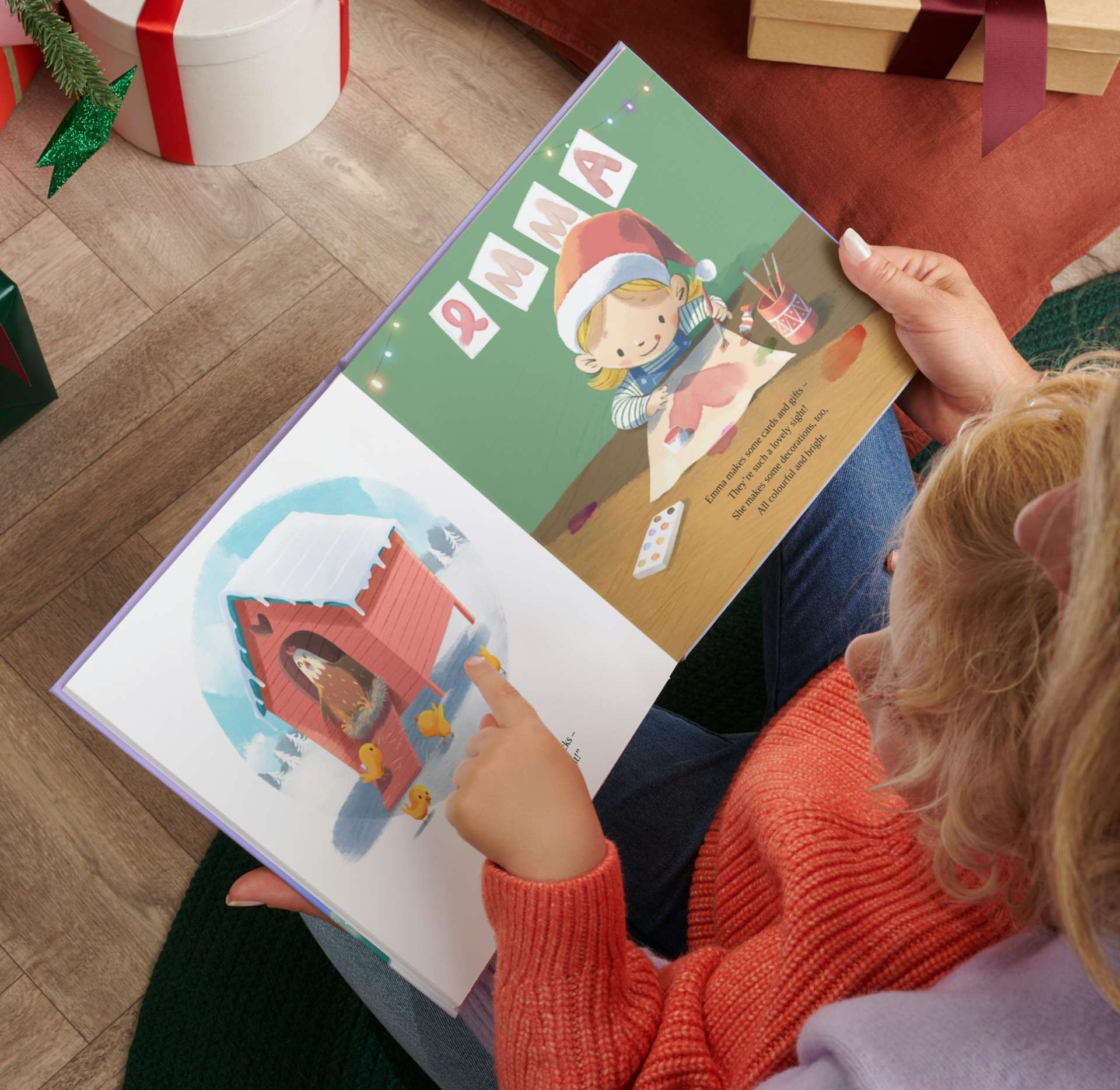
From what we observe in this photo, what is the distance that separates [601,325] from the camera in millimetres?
647

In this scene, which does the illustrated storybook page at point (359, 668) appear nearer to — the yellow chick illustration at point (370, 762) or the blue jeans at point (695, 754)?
the yellow chick illustration at point (370, 762)

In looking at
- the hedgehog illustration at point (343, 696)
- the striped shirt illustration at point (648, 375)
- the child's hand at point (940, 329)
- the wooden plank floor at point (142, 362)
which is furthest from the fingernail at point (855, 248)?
the wooden plank floor at point (142, 362)

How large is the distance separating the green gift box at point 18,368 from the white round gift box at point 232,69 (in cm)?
20

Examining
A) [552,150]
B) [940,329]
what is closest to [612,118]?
[552,150]

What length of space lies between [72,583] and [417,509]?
514 mm

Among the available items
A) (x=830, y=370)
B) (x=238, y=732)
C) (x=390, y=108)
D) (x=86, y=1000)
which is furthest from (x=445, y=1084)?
(x=390, y=108)

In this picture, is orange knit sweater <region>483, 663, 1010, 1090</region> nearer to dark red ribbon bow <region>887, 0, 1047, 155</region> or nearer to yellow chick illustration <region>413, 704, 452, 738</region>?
yellow chick illustration <region>413, 704, 452, 738</region>

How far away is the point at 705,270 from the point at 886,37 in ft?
1.21

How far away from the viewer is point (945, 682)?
452 millimetres

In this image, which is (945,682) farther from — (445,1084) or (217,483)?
(217,483)

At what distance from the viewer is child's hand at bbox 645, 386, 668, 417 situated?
0.65m

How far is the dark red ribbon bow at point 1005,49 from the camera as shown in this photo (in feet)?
2.61

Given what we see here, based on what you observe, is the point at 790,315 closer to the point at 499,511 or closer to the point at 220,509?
the point at 499,511

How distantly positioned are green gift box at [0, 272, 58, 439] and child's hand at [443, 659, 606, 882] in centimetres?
53
